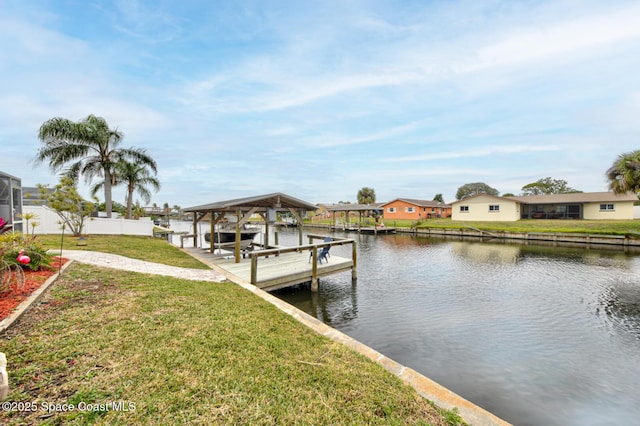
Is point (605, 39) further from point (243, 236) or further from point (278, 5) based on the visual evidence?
point (243, 236)

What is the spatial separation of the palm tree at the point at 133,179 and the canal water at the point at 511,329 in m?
20.2

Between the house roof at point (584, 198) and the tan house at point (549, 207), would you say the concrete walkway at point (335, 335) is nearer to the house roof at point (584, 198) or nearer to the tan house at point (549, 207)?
the tan house at point (549, 207)

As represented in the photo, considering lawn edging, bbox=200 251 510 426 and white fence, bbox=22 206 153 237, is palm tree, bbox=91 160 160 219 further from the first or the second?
lawn edging, bbox=200 251 510 426

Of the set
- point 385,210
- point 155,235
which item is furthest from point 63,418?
point 385,210

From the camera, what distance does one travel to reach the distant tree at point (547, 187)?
69750 mm

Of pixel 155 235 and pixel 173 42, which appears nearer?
pixel 173 42

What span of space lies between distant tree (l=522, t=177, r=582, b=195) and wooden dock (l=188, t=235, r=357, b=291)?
81.5 m

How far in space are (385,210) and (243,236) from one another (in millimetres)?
42952

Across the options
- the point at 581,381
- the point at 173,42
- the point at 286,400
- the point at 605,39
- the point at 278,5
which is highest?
the point at 278,5

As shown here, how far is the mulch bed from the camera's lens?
4.76 m

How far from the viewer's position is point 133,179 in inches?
1067

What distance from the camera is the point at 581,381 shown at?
18.3 feet

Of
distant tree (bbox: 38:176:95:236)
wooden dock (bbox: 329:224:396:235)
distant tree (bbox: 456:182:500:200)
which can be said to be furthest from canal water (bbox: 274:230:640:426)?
distant tree (bbox: 456:182:500:200)

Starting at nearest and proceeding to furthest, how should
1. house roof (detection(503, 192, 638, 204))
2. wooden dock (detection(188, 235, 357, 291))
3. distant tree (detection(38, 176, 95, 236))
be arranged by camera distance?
wooden dock (detection(188, 235, 357, 291)) → distant tree (detection(38, 176, 95, 236)) → house roof (detection(503, 192, 638, 204))
